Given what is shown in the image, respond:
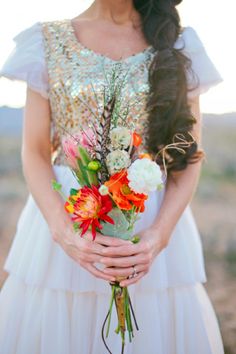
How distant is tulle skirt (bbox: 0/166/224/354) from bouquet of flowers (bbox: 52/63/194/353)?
1.69ft

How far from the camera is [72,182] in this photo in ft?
9.15

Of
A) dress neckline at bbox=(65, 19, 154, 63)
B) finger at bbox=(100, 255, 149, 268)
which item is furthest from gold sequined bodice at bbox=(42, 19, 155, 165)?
finger at bbox=(100, 255, 149, 268)

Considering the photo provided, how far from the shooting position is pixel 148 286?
2684 millimetres

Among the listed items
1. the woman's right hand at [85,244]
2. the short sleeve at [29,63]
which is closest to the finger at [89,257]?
the woman's right hand at [85,244]

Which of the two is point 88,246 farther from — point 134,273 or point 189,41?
point 189,41

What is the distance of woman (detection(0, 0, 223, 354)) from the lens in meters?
2.65

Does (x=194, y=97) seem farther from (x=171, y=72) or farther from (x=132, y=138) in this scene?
(x=132, y=138)

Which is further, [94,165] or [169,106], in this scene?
[169,106]

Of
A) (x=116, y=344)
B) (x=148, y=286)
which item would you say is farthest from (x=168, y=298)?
(x=116, y=344)

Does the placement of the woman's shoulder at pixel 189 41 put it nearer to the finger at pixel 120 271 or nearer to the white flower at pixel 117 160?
the white flower at pixel 117 160

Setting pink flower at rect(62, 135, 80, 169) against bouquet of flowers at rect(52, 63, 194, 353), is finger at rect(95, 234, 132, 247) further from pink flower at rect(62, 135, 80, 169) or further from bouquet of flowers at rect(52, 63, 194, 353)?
pink flower at rect(62, 135, 80, 169)

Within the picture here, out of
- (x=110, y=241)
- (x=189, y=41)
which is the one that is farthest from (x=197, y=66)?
(x=110, y=241)

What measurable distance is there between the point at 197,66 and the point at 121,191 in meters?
1.01

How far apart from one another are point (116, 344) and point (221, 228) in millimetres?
8074
